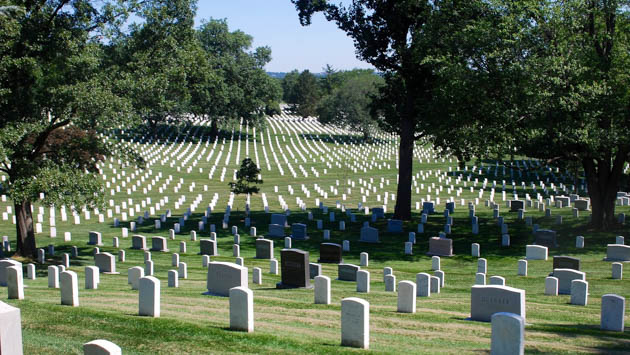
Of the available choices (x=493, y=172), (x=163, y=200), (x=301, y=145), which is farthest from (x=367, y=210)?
(x=301, y=145)

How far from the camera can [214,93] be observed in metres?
71.1

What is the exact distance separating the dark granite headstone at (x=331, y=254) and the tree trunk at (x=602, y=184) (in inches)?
417

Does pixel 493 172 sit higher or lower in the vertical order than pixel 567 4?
lower

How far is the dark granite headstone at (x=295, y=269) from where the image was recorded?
51.6 feet

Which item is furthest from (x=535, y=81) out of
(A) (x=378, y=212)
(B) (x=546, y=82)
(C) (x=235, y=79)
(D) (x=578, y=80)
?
(C) (x=235, y=79)

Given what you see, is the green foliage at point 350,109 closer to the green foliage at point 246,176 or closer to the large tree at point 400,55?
the green foliage at point 246,176

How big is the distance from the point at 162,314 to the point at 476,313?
5.80 m

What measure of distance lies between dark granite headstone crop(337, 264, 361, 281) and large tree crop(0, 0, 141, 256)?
8.01 m

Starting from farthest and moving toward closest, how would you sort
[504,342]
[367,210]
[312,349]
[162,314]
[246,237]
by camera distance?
[367,210]
[246,237]
[162,314]
[312,349]
[504,342]

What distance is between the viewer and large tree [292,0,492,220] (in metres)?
26.7

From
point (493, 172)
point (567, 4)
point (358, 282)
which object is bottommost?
point (358, 282)

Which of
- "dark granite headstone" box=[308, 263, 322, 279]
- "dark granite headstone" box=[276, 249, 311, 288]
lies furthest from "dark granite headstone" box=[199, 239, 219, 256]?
"dark granite headstone" box=[276, 249, 311, 288]

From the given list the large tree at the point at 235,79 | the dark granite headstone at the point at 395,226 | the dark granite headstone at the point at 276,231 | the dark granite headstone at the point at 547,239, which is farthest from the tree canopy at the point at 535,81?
the large tree at the point at 235,79

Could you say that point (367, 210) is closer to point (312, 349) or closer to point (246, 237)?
point (246, 237)
